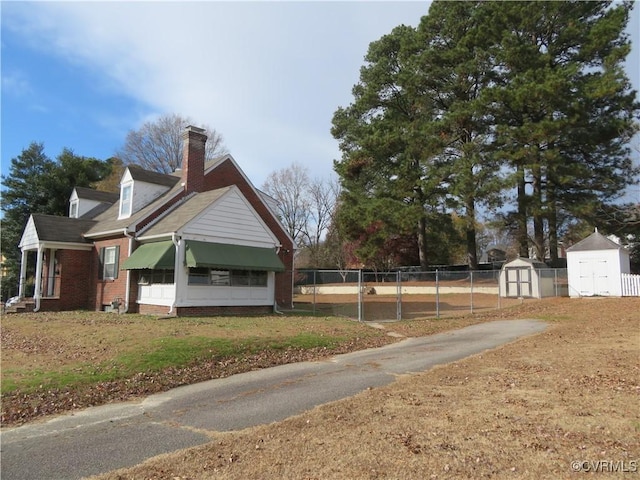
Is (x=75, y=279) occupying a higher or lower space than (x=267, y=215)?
lower

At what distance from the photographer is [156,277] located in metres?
18.1

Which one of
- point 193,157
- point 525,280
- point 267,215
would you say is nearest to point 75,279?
point 193,157

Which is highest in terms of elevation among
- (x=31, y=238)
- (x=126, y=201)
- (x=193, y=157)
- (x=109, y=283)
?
(x=193, y=157)

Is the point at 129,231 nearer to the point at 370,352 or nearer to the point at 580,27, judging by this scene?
the point at 370,352

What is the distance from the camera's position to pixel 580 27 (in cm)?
3083

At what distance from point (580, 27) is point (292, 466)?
119 ft

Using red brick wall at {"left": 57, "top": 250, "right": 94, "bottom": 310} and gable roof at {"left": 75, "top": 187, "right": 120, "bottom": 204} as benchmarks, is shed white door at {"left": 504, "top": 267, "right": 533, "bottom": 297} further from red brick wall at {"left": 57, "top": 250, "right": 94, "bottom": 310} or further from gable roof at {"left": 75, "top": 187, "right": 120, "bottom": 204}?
gable roof at {"left": 75, "top": 187, "right": 120, "bottom": 204}

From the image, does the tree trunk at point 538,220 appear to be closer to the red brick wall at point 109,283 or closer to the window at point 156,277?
the window at point 156,277

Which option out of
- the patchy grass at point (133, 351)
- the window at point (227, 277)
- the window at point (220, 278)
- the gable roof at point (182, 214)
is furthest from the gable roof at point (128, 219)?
the patchy grass at point (133, 351)

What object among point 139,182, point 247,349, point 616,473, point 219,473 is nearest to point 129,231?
point 139,182

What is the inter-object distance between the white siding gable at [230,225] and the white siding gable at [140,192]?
5165 millimetres

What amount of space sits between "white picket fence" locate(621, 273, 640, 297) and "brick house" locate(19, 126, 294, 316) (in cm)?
1768

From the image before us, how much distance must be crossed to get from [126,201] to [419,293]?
21.6 metres

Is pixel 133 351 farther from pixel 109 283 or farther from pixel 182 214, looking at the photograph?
pixel 109 283
